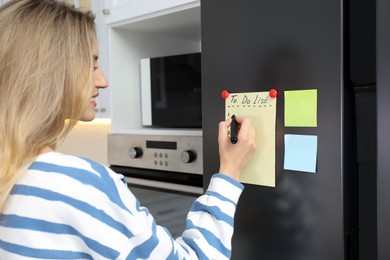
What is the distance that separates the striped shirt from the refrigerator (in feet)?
0.90

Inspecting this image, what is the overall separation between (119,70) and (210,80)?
0.66m

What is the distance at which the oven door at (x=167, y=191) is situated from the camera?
4.15ft

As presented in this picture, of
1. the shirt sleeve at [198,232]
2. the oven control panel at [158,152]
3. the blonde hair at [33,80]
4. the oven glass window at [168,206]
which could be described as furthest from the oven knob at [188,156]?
the blonde hair at [33,80]

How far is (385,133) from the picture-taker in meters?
0.68

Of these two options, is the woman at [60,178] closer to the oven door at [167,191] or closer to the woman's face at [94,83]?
the woman's face at [94,83]

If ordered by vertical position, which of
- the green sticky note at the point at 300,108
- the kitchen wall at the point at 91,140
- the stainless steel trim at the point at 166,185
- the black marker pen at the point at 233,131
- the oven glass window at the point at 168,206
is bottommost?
the oven glass window at the point at 168,206

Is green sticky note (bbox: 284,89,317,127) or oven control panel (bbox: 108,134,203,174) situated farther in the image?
oven control panel (bbox: 108,134,203,174)

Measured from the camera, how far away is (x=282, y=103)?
0.80 meters

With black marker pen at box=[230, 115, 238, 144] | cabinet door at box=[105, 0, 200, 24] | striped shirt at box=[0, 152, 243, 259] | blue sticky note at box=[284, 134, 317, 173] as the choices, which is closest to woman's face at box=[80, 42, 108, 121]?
striped shirt at box=[0, 152, 243, 259]

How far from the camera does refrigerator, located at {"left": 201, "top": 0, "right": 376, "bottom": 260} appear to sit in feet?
2.41

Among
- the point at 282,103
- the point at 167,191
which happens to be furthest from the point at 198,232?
the point at 167,191

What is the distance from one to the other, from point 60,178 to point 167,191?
29.1 inches

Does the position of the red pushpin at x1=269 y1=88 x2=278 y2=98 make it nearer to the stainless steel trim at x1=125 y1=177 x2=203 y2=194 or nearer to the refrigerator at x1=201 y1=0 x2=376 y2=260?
the refrigerator at x1=201 y1=0 x2=376 y2=260

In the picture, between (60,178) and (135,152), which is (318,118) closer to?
(60,178)
